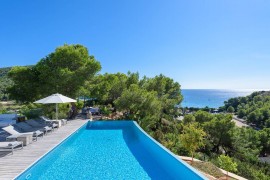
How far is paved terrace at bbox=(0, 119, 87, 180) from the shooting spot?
6.73m

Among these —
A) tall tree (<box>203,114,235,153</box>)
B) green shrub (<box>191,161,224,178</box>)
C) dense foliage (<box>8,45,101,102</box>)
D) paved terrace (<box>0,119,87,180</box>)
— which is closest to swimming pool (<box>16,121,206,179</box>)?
paved terrace (<box>0,119,87,180</box>)

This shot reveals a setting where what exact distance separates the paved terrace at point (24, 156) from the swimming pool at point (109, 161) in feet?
0.72

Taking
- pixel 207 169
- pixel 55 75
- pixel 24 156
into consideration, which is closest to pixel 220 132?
pixel 55 75

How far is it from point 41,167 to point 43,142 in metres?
2.82

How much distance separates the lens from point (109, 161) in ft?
29.9

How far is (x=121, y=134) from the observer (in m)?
14.9

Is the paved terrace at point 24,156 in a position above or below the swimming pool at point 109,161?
above

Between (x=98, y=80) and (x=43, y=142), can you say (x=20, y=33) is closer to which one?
(x=98, y=80)

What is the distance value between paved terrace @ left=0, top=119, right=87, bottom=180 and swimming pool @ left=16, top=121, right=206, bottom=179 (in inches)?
8.6

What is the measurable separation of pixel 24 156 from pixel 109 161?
296 centimetres

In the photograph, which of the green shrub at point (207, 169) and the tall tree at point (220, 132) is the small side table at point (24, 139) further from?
the tall tree at point (220, 132)

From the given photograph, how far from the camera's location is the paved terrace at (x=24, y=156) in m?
6.73

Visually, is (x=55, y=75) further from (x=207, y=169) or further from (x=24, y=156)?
(x=207, y=169)

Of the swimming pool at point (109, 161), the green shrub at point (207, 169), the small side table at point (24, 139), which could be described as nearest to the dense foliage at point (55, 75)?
the swimming pool at point (109, 161)
